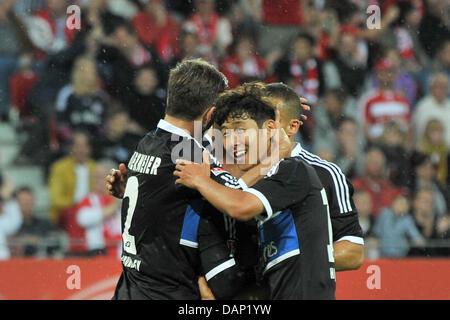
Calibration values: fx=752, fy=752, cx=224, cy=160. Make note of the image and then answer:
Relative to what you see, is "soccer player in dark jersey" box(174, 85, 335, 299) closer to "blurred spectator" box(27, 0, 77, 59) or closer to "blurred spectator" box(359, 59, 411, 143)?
"blurred spectator" box(359, 59, 411, 143)

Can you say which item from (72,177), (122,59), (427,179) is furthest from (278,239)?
(122,59)

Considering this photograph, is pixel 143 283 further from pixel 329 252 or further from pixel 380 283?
pixel 380 283

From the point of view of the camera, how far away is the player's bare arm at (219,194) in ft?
10.1

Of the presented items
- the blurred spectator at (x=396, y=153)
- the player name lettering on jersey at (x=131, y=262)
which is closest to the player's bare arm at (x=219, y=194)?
the player name lettering on jersey at (x=131, y=262)

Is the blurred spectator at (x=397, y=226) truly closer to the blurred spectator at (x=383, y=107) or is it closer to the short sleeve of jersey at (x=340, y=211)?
the blurred spectator at (x=383, y=107)

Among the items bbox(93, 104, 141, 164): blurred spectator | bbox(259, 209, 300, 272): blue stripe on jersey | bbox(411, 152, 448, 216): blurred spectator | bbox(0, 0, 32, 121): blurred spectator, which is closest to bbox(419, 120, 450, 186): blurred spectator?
bbox(411, 152, 448, 216): blurred spectator

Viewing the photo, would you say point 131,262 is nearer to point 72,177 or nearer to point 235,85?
point 72,177

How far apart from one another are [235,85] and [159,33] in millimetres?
1002

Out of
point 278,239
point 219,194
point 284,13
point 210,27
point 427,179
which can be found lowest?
point 427,179

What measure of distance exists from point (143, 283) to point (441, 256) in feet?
10.4

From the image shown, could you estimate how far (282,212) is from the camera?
3244 millimetres

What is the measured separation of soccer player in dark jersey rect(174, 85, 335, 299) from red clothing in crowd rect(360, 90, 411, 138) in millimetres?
4654

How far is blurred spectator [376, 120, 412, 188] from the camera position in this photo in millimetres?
7352

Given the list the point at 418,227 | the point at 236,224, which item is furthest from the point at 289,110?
the point at 418,227
